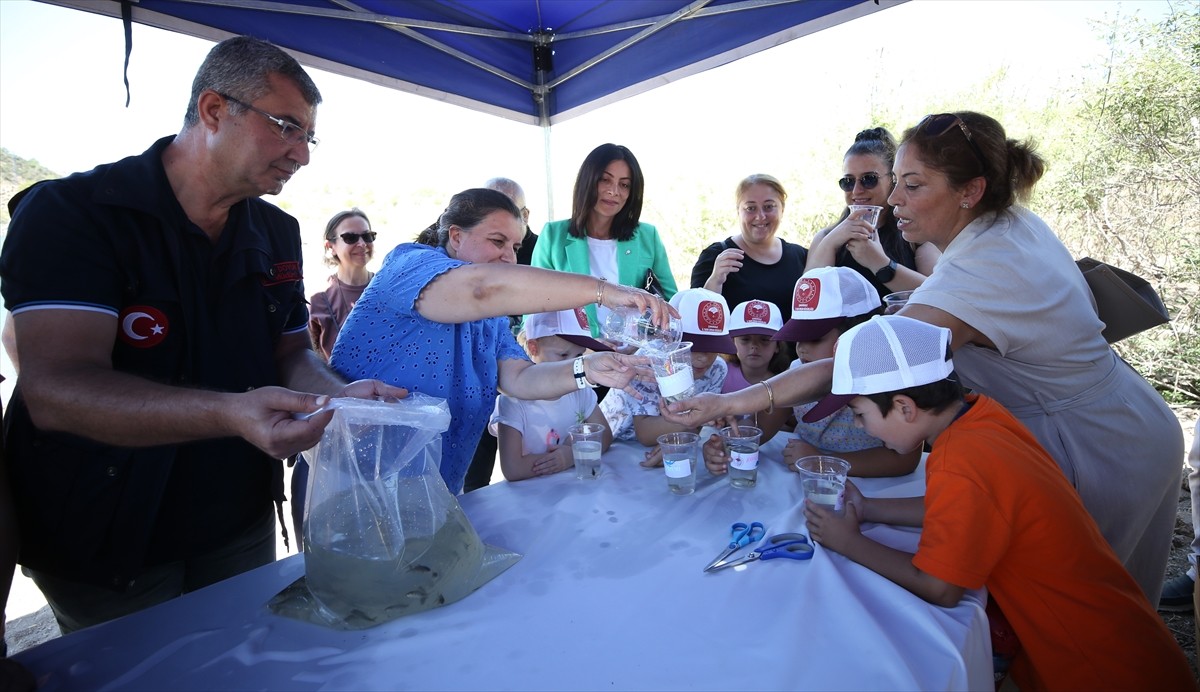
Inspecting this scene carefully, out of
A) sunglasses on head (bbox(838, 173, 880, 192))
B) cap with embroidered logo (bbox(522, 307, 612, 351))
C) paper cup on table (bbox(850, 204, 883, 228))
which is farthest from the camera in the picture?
sunglasses on head (bbox(838, 173, 880, 192))

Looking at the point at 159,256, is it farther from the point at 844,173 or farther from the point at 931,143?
the point at 844,173

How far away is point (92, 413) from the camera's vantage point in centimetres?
129

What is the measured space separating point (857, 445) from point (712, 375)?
2.47 ft

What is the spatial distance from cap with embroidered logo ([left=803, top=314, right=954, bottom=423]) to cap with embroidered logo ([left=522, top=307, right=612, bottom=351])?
1.36m

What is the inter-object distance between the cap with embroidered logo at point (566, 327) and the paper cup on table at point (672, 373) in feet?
2.73

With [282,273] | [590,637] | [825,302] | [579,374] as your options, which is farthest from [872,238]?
[282,273]

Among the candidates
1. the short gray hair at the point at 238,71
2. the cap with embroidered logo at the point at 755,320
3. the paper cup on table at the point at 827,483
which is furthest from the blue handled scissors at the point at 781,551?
the short gray hair at the point at 238,71

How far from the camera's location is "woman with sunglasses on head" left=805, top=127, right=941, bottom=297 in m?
3.03

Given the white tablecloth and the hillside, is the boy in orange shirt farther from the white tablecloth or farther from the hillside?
the hillside

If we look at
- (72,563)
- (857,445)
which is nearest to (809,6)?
(857,445)

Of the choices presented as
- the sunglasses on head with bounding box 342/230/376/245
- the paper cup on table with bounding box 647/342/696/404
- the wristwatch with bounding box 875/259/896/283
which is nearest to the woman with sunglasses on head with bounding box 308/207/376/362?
the sunglasses on head with bounding box 342/230/376/245

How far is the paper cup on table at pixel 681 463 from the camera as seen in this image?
76.5 inches

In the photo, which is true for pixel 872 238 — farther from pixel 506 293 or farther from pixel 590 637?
pixel 590 637

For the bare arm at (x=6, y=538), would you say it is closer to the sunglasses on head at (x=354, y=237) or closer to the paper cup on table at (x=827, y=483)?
the paper cup on table at (x=827, y=483)
